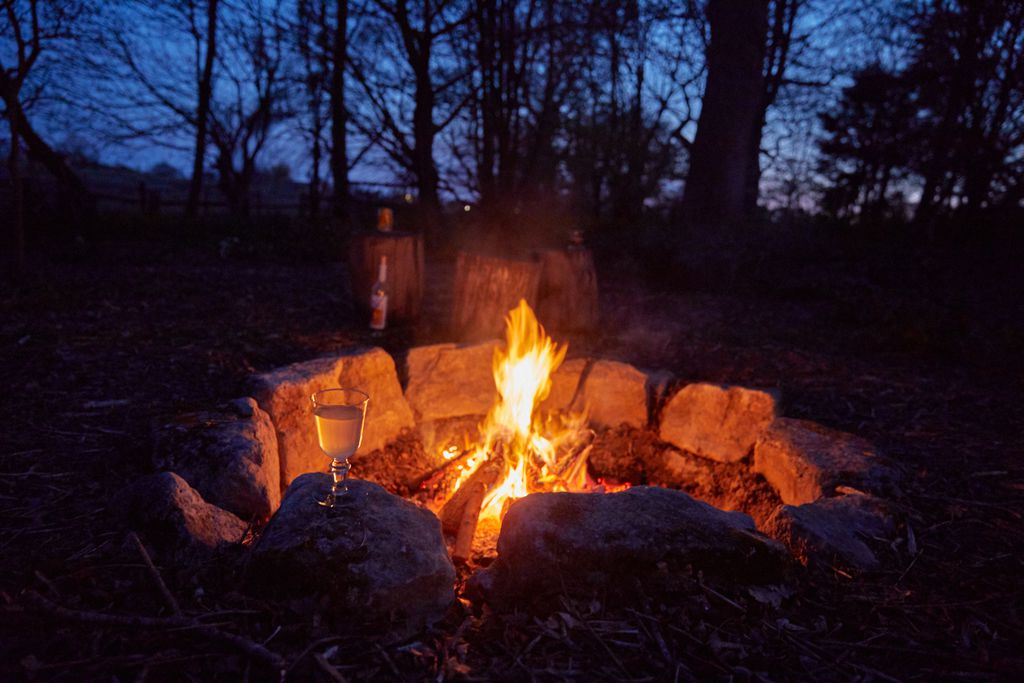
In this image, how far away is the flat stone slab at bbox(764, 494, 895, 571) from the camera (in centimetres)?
230

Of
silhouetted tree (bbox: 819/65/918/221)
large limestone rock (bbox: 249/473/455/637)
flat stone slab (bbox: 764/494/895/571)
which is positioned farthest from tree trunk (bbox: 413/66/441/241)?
silhouetted tree (bbox: 819/65/918/221)

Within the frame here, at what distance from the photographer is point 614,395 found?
4.15m

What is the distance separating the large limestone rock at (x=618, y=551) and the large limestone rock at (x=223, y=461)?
1.01m

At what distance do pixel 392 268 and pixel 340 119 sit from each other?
738 centimetres

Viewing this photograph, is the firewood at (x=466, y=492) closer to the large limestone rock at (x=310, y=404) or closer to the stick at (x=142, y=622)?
the large limestone rock at (x=310, y=404)

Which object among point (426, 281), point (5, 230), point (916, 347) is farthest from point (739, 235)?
point (5, 230)

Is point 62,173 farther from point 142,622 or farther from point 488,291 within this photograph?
point 142,622

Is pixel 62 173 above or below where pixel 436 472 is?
above

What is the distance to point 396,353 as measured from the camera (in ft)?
14.6

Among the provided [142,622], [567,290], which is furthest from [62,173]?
[142,622]

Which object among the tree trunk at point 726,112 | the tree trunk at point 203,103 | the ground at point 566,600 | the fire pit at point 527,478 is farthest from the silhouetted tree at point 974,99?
the tree trunk at point 203,103

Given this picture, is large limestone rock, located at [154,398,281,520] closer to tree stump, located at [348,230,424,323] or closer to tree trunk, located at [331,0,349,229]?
tree stump, located at [348,230,424,323]

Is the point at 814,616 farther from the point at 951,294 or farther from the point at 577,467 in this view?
the point at 951,294

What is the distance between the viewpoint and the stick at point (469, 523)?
2.81 meters
